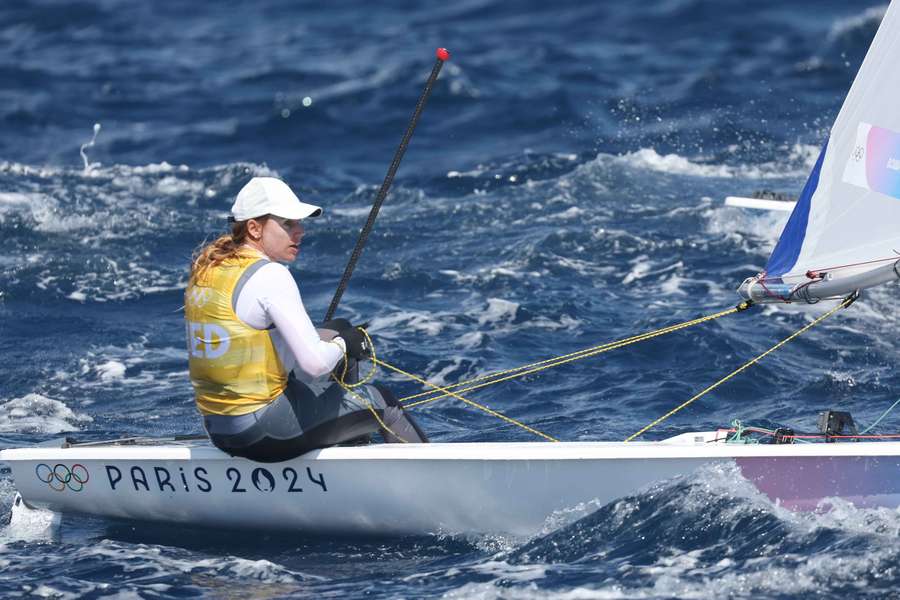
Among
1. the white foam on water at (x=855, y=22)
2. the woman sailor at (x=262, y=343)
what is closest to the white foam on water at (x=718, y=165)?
the white foam on water at (x=855, y=22)

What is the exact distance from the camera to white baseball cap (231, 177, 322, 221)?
16.5 feet

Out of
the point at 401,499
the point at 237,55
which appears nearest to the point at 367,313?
the point at 401,499

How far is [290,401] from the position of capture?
17.0 ft

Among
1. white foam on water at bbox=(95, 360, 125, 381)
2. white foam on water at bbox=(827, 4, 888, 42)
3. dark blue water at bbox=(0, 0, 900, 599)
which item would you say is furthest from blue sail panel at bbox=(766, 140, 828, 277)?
white foam on water at bbox=(827, 4, 888, 42)

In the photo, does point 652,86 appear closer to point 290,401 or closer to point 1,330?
point 1,330

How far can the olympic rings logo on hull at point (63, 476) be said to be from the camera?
561cm

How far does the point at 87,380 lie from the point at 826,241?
4.10 meters

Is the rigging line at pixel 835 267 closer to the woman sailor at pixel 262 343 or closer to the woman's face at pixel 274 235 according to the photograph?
the woman sailor at pixel 262 343

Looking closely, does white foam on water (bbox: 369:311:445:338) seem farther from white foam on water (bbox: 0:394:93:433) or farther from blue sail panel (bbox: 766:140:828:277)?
blue sail panel (bbox: 766:140:828:277)

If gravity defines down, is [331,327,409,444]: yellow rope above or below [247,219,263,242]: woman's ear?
below

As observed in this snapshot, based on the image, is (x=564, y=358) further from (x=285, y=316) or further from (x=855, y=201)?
(x=285, y=316)

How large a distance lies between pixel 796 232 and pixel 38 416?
3.82 meters

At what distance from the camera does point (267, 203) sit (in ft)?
16.5

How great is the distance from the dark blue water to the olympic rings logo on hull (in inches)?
8.1
